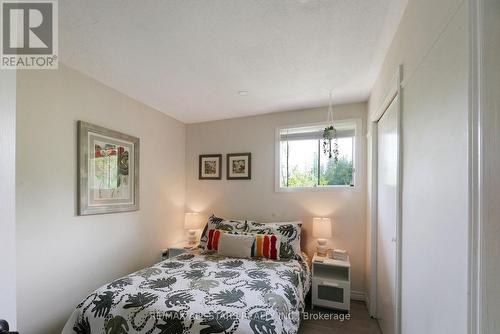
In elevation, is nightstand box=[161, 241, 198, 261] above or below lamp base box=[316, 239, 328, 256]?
below

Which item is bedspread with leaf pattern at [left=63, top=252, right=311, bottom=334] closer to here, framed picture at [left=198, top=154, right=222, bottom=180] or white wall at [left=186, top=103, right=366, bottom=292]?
white wall at [left=186, top=103, right=366, bottom=292]

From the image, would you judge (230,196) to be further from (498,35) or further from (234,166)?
(498,35)

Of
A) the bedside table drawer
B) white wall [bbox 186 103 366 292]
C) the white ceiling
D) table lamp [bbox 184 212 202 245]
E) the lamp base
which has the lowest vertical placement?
the bedside table drawer

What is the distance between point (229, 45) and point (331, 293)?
8.89 feet

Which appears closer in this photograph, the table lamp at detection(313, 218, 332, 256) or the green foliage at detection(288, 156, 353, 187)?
the table lamp at detection(313, 218, 332, 256)

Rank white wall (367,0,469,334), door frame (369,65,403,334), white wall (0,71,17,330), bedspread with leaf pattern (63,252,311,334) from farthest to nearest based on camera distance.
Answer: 1. door frame (369,65,403,334)
2. bedspread with leaf pattern (63,252,311,334)
3. white wall (367,0,469,334)
4. white wall (0,71,17,330)

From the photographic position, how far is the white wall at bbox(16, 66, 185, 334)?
5.86ft

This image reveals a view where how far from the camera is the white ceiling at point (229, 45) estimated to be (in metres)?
1.44

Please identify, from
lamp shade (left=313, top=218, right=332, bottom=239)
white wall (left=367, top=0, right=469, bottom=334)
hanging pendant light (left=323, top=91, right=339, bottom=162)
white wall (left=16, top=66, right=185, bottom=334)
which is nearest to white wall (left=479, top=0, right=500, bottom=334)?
white wall (left=367, top=0, right=469, bottom=334)

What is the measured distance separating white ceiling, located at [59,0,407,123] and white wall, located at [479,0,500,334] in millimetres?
886

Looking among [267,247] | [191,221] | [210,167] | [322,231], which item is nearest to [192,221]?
[191,221]

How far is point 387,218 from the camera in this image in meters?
2.02

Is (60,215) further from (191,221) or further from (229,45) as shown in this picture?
(229,45)

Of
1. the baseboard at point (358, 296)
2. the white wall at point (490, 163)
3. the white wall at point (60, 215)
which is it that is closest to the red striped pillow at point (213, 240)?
the white wall at point (60, 215)
